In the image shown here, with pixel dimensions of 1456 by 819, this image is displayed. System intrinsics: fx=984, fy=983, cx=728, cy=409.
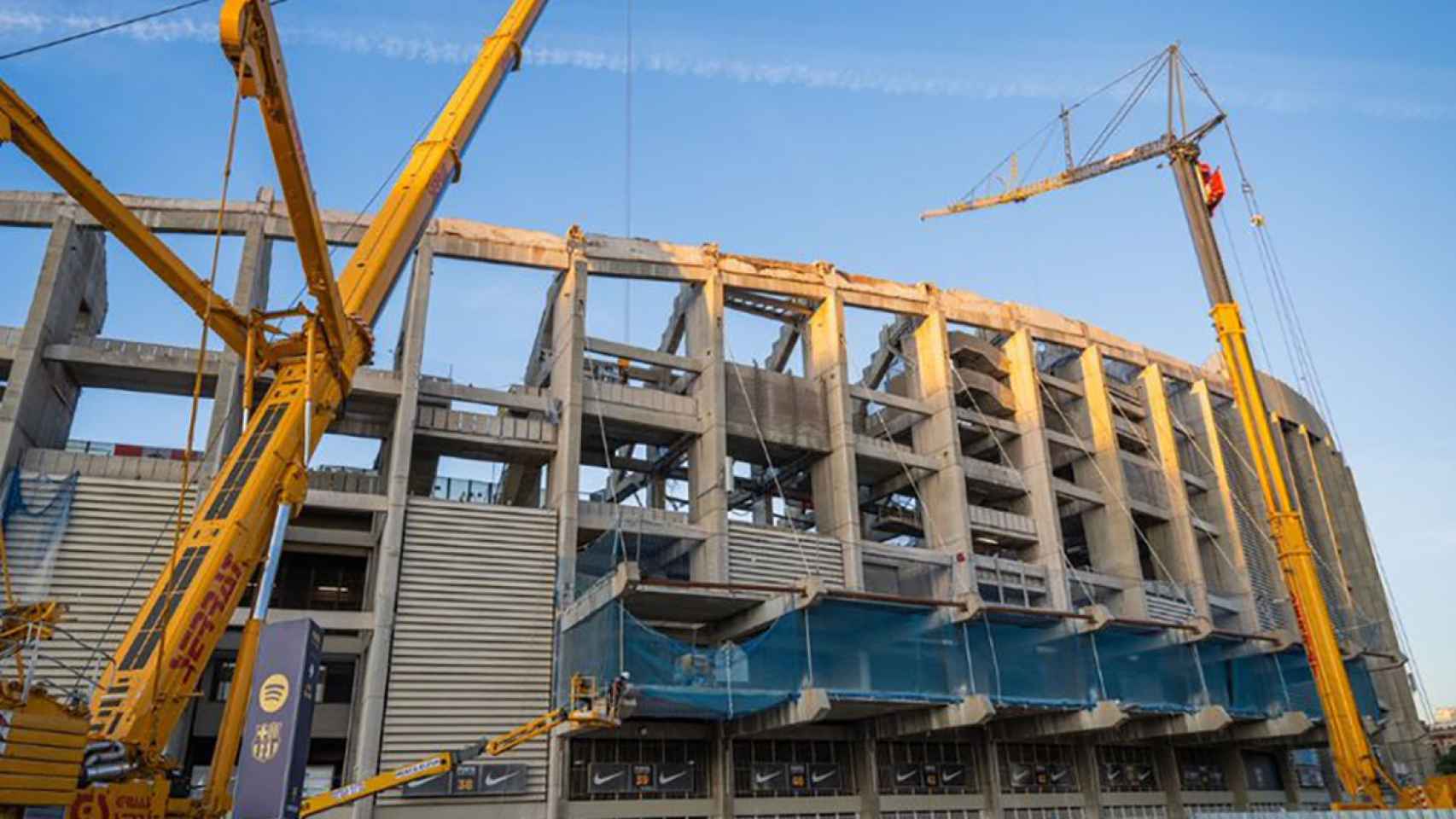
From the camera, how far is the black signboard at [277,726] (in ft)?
52.0

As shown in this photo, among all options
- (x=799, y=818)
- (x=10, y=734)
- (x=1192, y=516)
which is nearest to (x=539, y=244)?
(x=799, y=818)

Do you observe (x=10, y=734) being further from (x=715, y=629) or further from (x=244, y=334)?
(x=715, y=629)

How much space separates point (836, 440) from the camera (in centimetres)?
4378

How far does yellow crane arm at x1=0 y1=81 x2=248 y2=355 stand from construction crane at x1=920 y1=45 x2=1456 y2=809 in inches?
1230

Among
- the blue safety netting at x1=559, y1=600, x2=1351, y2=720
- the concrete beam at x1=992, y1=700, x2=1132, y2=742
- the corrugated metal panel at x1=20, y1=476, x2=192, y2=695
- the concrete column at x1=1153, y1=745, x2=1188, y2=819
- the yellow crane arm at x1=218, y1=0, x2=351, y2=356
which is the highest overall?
the yellow crane arm at x1=218, y1=0, x2=351, y2=356

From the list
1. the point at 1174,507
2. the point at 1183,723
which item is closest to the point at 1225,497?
the point at 1174,507

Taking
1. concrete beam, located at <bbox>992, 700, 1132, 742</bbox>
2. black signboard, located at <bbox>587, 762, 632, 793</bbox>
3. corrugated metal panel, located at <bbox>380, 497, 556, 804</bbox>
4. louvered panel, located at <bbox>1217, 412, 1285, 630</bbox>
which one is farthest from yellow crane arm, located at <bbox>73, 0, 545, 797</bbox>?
louvered panel, located at <bbox>1217, 412, 1285, 630</bbox>

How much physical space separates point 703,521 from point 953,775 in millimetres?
15124

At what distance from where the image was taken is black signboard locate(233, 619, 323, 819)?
15.9 meters

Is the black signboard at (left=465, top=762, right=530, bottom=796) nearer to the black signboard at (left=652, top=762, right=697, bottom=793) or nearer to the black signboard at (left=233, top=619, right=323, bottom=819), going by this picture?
the black signboard at (left=652, top=762, right=697, bottom=793)

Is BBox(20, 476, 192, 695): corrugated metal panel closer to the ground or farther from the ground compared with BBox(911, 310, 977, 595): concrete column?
closer to the ground

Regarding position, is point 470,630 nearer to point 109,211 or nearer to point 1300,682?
point 109,211

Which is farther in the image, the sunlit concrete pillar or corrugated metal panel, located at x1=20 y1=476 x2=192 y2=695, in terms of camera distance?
the sunlit concrete pillar

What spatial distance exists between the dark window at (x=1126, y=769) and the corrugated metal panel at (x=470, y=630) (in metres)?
27.4
